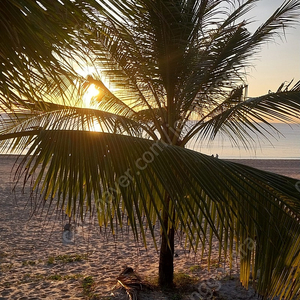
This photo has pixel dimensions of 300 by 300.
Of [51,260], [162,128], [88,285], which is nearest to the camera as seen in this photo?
Result: [162,128]

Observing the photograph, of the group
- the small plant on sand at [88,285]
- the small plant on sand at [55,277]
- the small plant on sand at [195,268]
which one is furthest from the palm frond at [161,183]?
the small plant on sand at [55,277]

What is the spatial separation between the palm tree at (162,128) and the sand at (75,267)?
82 cm

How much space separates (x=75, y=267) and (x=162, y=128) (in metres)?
2.90

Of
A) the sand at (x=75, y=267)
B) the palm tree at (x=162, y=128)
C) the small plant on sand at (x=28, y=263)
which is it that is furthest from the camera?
the small plant on sand at (x=28, y=263)

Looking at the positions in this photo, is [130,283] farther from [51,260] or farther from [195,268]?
[51,260]

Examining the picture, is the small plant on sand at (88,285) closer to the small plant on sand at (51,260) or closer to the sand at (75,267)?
the sand at (75,267)

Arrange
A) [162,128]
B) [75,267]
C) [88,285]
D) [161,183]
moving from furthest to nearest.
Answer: [75,267] < [88,285] < [162,128] < [161,183]

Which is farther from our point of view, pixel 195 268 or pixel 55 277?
pixel 195 268

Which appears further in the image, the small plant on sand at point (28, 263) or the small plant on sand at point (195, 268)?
the small plant on sand at point (28, 263)

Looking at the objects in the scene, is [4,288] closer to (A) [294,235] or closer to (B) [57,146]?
(B) [57,146]

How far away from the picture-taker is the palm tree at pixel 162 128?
1.70 m

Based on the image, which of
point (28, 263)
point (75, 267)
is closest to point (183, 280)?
point (75, 267)

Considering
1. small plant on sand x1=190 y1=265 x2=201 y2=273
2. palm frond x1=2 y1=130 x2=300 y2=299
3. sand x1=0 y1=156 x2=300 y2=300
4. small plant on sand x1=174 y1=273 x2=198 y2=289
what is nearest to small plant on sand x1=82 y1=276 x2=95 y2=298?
sand x1=0 y1=156 x2=300 y2=300

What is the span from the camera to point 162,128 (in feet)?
16.4
